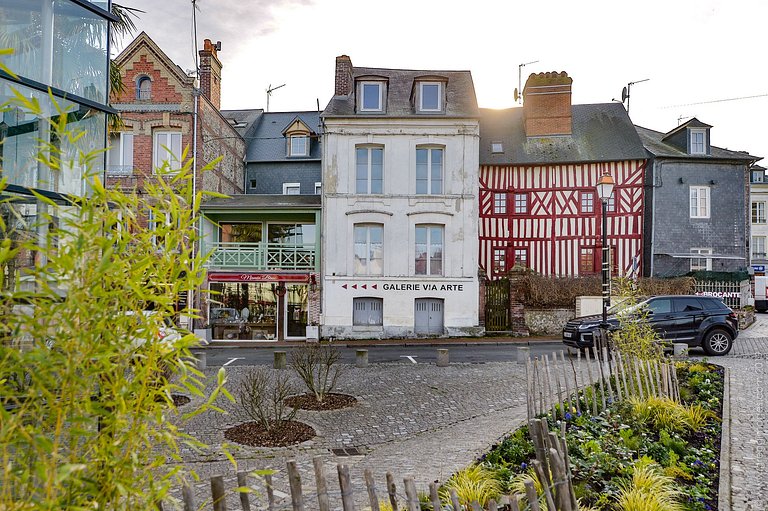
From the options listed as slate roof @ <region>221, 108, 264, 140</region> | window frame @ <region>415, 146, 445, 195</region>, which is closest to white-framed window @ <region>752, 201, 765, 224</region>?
window frame @ <region>415, 146, 445, 195</region>

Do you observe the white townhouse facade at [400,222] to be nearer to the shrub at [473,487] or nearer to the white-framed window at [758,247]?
the shrub at [473,487]

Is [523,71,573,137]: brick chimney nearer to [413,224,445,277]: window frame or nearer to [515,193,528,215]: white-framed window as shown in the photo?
[515,193,528,215]: white-framed window

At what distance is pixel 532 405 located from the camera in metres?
7.24

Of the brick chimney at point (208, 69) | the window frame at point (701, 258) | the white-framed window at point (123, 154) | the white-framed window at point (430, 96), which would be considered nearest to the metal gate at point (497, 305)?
the white-framed window at point (430, 96)

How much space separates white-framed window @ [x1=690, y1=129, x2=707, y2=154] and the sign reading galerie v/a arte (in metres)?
15.0

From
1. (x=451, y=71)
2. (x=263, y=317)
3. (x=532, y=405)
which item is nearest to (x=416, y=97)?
(x=451, y=71)

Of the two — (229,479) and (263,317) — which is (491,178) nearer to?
(263,317)

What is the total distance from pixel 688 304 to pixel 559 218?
12.3 m

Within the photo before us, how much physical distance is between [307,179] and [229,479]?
78.2ft

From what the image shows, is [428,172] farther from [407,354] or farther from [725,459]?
[725,459]

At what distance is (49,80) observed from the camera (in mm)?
6781

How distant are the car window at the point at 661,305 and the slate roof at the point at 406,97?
11.1 m

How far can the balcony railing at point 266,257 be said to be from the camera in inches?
901

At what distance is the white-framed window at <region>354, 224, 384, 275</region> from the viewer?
74.5 feet
